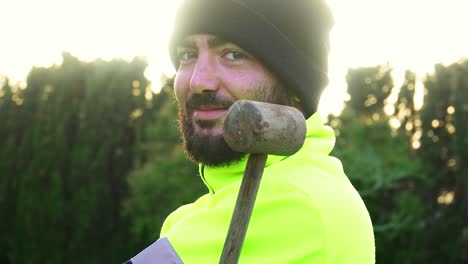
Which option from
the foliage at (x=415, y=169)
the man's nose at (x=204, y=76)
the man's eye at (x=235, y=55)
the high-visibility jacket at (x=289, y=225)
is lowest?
the foliage at (x=415, y=169)

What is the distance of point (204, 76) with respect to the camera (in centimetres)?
219

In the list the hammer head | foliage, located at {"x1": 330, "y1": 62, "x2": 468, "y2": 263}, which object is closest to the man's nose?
the hammer head

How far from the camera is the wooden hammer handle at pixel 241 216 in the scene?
165 cm

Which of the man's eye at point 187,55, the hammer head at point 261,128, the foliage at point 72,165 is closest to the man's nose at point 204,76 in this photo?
the man's eye at point 187,55

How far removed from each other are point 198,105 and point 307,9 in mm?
415

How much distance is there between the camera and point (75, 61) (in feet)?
68.2

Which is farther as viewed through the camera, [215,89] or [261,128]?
[215,89]

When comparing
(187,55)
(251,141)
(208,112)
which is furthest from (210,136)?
(251,141)

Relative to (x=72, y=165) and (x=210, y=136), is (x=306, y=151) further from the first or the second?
(x=72, y=165)

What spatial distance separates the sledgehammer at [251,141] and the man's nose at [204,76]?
0.49 meters

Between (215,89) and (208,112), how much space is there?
77 millimetres

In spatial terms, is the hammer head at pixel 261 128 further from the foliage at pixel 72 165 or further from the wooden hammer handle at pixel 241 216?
the foliage at pixel 72 165

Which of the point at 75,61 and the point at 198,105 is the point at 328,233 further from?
the point at 75,61

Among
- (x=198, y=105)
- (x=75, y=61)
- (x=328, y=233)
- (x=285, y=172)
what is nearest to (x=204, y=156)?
(x=198, y=105)
